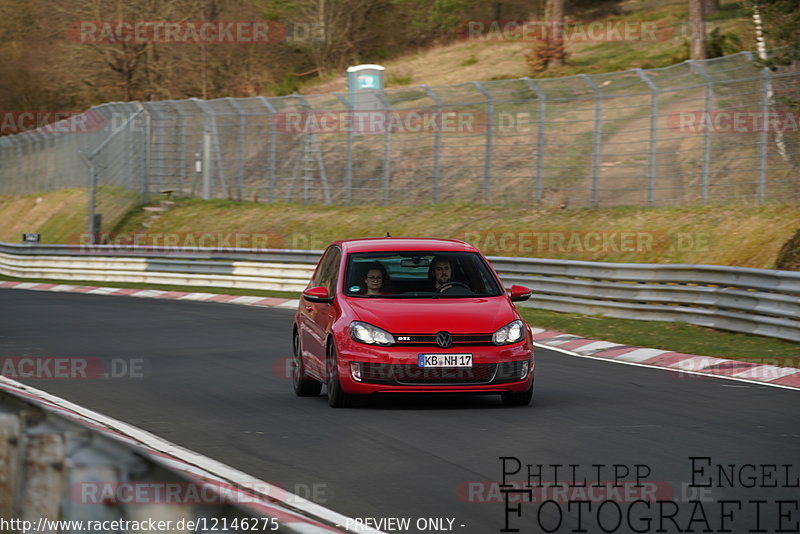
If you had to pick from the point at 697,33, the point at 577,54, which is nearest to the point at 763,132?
the point at 697,33

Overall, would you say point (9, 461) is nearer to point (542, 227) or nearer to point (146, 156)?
point (542, 227)

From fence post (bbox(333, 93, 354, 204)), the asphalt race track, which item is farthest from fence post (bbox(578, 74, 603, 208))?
the asphalt race track

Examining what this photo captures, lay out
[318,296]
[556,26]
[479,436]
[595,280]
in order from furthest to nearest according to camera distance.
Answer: [556,26]
[595,280]
[318,296]
[479,436]

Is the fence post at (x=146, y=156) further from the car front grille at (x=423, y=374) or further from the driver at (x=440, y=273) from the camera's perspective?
the car front grille at (x=423, y=374)

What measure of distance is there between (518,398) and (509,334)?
0.63m

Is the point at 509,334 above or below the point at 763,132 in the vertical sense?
below

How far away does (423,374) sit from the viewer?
1031cm

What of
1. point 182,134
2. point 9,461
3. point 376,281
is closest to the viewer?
point 9,461

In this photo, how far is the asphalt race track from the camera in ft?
21.6

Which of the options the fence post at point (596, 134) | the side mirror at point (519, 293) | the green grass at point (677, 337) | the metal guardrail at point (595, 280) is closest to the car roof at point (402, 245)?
the side mirror at point (519, 293)

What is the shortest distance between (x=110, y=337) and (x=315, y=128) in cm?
2001

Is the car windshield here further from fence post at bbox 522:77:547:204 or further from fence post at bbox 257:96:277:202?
fence post at bbox 257:96:277:202

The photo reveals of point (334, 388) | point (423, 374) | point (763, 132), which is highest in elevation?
point (763, 132)

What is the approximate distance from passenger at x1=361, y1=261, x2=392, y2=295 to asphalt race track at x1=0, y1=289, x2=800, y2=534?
0.99 m
